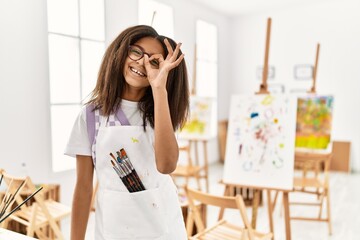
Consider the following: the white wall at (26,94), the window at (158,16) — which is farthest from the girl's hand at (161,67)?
the window at (158,16)

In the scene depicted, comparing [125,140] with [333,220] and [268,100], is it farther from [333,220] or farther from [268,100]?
[333,220]

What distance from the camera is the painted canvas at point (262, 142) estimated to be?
2.53 m

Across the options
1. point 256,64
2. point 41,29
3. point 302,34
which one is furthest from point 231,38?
point 41,29

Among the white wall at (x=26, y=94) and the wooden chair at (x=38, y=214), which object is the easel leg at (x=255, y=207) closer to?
the wooden chair at (x=38, y=214)

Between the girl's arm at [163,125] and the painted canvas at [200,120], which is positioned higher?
the girl's arm at [163,125]

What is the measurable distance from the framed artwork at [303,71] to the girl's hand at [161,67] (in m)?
5.45

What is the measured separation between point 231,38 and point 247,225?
5.41m

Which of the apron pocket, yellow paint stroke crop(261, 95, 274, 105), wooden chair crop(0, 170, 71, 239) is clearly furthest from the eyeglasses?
yellow paint stroke crop(261, 95, 274, 105)

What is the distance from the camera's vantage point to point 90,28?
141 inches

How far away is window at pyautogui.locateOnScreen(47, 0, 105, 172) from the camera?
330 centimetres

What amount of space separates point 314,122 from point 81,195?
3605 millimetres

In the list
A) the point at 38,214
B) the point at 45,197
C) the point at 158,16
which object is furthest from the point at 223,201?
the point at 158,16

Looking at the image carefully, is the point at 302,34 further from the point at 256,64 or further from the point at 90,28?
the point at 90,28

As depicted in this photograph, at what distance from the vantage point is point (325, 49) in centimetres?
584
